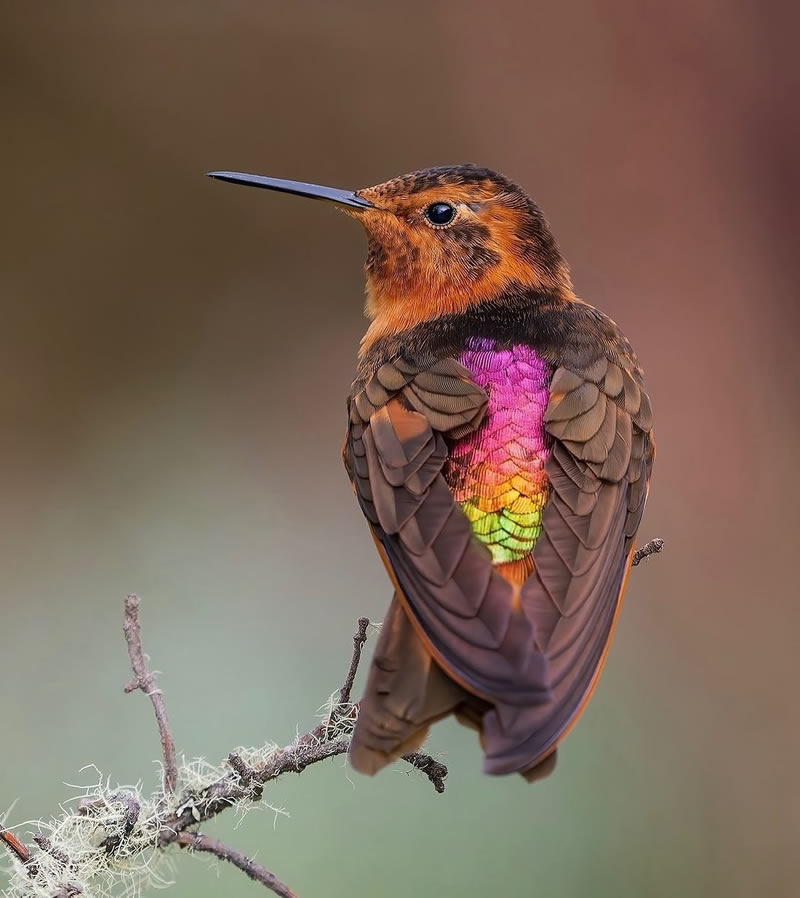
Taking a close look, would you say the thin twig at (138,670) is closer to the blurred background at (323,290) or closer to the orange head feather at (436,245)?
the orange head feather at (436,245)

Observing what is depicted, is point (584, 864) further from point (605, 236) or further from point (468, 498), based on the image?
point (605, 236)

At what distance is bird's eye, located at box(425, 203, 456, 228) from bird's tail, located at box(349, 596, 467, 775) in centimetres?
101

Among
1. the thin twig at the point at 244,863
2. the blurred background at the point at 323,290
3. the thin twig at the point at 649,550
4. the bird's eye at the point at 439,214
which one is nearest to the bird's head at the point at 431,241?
the bird's eye at the point at 439,214

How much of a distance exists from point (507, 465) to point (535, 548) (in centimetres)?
17

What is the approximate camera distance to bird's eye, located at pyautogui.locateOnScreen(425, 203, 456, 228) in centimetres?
218

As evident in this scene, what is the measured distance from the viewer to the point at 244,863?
4.07 ft

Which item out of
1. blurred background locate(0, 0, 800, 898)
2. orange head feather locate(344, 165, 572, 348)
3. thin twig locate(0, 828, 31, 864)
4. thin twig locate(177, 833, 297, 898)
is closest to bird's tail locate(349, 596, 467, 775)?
thin twig locate(177, 833, 297, 898)

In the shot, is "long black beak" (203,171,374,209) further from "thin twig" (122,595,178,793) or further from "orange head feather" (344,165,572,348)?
"thin twig" (122,595,178,793)

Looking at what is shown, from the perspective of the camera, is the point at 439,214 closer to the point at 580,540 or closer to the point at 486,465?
the point at 486,465

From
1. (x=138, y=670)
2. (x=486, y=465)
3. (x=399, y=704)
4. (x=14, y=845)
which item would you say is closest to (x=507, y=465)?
(x=486, y=465)

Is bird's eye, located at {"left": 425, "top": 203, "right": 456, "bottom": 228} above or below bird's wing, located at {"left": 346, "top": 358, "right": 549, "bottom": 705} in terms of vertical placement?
above

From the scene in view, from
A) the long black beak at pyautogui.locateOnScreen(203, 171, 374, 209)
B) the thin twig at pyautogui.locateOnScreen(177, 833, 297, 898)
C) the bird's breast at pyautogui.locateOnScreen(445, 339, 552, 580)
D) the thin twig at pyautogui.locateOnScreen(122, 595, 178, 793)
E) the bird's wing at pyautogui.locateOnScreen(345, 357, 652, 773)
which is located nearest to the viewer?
the thin twig at pyautogui.locateOnScreen(177, 833, 297, 898)

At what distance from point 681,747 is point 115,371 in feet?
7.63

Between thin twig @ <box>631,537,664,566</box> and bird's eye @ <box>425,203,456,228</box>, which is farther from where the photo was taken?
bird's eye @ <box>425,203,456,228</box>
